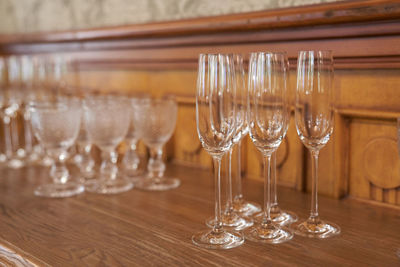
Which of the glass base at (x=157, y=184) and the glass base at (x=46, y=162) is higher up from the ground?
the glass base at (x=46, y=162)

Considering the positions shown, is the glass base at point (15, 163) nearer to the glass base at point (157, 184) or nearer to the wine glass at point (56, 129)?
the wine glass at point (56, 129)

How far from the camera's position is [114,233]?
30.8 inches

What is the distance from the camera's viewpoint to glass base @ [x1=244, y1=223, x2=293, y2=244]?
73cm

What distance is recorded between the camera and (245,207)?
3.01 ft

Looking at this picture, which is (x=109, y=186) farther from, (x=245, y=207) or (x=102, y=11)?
(x=102, y=11)

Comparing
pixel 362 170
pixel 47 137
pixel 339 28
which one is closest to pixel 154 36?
pixel 47 137

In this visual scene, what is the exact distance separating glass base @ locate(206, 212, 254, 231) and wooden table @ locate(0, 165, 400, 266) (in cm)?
2

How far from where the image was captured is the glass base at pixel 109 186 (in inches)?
41.3

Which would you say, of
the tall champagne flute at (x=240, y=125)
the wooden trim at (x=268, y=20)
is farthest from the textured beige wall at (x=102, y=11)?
the tall champagne flute at (x=240, y=125)

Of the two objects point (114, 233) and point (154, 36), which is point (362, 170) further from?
point (154, 36)

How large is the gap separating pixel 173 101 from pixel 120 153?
0.38 metres

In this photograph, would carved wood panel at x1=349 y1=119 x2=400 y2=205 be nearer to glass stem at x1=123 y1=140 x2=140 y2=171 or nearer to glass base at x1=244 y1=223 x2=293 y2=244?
glass base at x1=244 y1=223 x2=293 y2=244

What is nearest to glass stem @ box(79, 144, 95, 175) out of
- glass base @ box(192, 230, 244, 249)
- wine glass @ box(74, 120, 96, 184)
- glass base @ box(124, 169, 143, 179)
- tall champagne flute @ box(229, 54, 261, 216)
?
wine glass @ box(74, 120, 96, 184)

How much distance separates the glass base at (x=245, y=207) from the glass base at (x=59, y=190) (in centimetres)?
36
